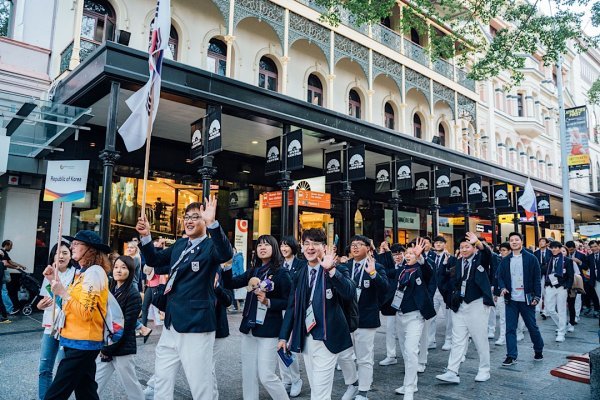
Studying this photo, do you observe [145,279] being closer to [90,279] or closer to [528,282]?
[90,279]

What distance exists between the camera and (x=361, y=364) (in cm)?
528

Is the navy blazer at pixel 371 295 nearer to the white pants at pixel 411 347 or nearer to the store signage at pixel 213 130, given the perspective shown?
the white pants at pixel 411 347

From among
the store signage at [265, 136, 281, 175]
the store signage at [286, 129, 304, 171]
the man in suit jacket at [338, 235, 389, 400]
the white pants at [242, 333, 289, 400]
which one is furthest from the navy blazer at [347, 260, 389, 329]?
Result: the store signage at [265, 136, 281, 175]

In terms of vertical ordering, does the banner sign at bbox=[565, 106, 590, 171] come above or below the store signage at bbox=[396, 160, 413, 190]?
above

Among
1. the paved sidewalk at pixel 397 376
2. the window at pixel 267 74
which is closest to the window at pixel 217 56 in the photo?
the window at pixel 267 74

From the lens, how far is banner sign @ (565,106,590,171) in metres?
21.0

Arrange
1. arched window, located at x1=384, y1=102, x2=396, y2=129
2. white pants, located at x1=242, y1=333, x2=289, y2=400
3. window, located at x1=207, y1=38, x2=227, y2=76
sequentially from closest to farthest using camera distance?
white pants, located at x1=242, y1=333, x2=289, y2=400, window, located at x1=207, y1=38, x2=227, y2=76, arched window, located at x1=384, y1=102, x2=396, y2=129

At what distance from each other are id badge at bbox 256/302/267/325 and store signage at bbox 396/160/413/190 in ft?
42.6

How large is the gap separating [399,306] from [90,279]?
13.8 ft

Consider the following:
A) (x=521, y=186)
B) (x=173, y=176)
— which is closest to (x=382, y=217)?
(x=521, y=186)

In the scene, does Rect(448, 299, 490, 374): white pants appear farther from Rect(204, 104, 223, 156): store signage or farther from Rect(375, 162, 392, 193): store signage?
Rect(375, 162, 392, 193): store signage

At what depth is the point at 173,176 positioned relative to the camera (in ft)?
51.5

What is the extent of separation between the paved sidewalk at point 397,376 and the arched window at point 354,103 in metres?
12.7

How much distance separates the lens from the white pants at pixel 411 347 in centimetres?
544
